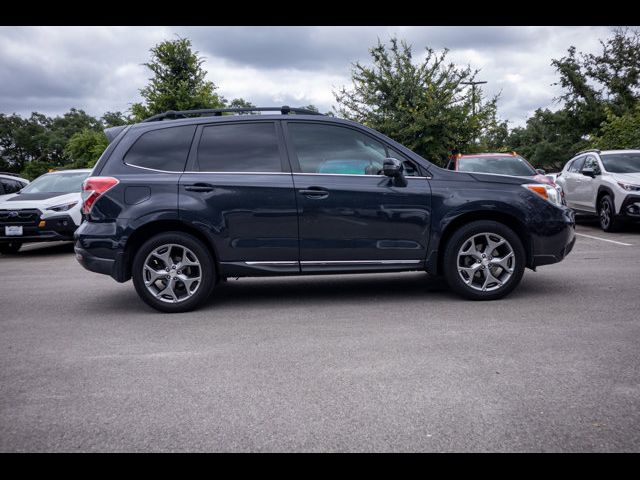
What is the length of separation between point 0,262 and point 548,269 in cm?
949

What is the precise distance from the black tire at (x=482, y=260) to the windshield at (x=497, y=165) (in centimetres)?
694

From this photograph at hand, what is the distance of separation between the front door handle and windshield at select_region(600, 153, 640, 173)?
9.24 metres

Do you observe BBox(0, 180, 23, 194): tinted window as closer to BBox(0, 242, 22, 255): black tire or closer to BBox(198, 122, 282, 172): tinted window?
BBox(0, 242, 22, 255): black tire

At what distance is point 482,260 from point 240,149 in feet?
8.84

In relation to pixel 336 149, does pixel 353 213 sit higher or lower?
lower

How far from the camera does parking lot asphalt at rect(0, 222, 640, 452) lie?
275 centimetres

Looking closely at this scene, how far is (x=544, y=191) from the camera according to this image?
19.0 ft

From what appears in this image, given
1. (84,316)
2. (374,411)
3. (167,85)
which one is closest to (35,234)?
(84,316)

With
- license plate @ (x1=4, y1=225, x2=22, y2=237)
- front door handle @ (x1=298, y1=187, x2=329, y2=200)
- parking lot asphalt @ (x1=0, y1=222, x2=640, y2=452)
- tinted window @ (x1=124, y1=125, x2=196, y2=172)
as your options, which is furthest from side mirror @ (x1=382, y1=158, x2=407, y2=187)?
license plate @ (x1=4, y1=225, x2=22, y2=237)

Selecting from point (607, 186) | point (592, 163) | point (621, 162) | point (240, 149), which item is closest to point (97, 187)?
point (240, 149)

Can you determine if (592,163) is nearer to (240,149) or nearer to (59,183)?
(240,149)

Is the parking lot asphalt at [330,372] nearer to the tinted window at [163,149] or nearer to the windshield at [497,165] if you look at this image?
the tinted window at [163,149]

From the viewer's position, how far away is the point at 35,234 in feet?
34.8

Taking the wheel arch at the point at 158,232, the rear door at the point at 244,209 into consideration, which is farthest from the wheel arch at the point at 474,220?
the wheel arch at the point at 158,232
